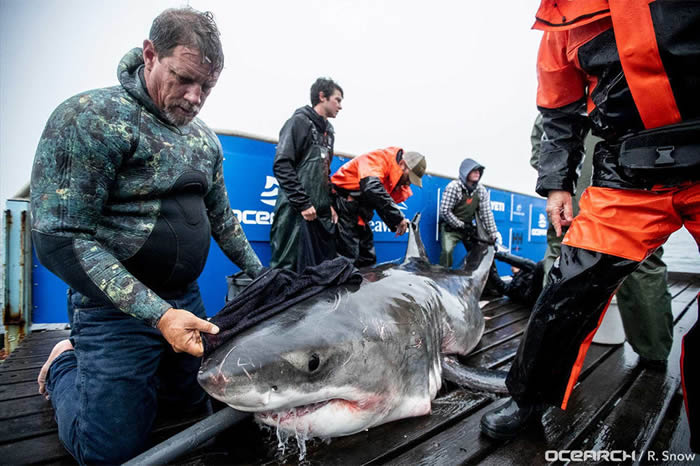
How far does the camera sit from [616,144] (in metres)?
1.39

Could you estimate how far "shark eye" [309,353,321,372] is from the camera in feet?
3.99

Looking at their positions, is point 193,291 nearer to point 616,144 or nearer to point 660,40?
point 616,144

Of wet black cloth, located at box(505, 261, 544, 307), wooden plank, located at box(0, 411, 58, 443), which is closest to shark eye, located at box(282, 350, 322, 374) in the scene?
wooden plank, located at box(0, 411, 58, 443)

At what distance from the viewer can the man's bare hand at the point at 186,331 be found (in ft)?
3.80

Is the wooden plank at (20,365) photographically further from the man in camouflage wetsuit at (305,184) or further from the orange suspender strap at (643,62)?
the orange suspender strap at (643,62)

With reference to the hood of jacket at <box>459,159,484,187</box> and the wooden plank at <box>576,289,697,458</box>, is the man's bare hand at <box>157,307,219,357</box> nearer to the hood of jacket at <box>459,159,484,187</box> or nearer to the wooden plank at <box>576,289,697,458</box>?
the wooden plank at <box>576,289,697,458</box>

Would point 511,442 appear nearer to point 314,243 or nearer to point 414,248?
point 414,248

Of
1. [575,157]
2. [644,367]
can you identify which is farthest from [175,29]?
[644,367]

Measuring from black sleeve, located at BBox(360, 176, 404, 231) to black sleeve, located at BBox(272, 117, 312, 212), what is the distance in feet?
2.46

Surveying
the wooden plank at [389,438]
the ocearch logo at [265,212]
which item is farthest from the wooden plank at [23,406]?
the ocearch logo at [265,212]

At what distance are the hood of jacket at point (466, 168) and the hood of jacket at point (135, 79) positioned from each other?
4.71m

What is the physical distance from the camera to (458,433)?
1.51m

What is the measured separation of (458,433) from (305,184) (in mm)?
2675

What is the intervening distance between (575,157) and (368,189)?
93.8 inches
